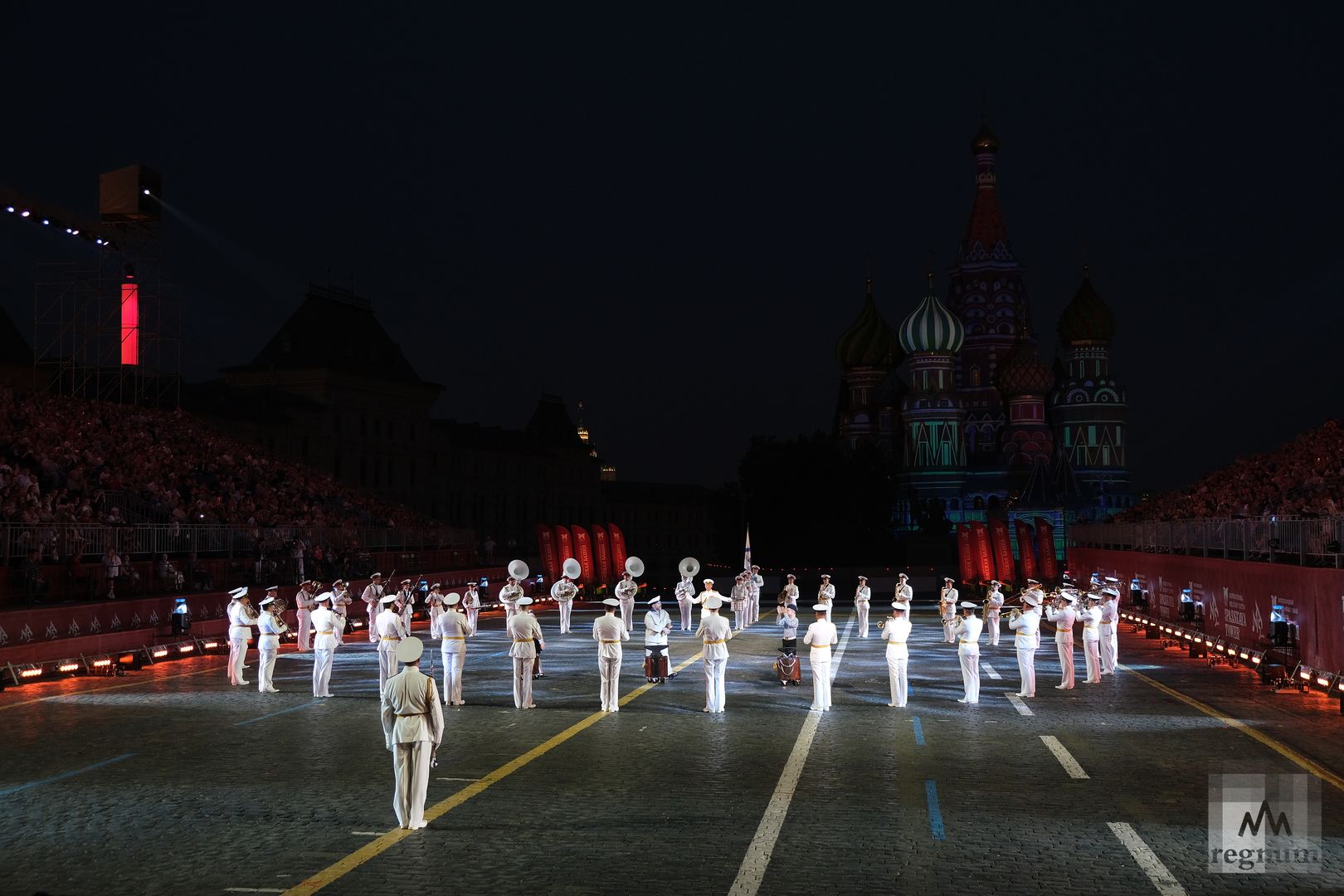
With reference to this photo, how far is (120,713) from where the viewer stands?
19.7m

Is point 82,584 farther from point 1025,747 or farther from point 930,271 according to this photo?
point 930,271

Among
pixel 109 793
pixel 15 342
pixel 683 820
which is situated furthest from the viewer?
pixel 15 342

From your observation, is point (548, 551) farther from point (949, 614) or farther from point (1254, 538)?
point (1254, 538)

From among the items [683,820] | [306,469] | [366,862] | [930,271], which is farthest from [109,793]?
[930,271]

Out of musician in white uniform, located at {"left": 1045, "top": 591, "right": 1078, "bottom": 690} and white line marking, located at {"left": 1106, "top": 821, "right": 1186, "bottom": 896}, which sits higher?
musician in white uniform, located at {"left": 1045, "top": 591, "right": 1078, "bottom": 690}

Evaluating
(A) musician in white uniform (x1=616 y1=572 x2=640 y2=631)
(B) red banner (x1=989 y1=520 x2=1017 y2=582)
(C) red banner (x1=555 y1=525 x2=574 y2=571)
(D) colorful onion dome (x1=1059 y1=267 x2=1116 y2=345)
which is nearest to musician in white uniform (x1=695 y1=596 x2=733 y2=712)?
(A) musician in white uniform (x1=616 y1=572 x2=640 y2=631)

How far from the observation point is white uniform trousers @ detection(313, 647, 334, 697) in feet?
72.5

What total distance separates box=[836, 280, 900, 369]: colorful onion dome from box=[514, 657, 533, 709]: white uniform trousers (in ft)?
350

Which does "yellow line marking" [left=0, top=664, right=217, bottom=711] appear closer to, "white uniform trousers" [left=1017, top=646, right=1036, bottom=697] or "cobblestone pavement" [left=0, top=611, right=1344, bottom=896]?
"cobblestone pavement" [left=0, top=611, right=1344, bottom=896]

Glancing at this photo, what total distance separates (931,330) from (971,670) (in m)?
94.7

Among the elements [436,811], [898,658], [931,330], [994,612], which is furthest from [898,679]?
[931,330]

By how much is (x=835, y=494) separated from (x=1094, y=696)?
233 feet

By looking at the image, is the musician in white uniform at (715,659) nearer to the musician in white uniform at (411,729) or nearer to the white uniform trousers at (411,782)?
the musician in white uniform at (411,729)

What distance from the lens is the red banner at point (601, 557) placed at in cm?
5631
